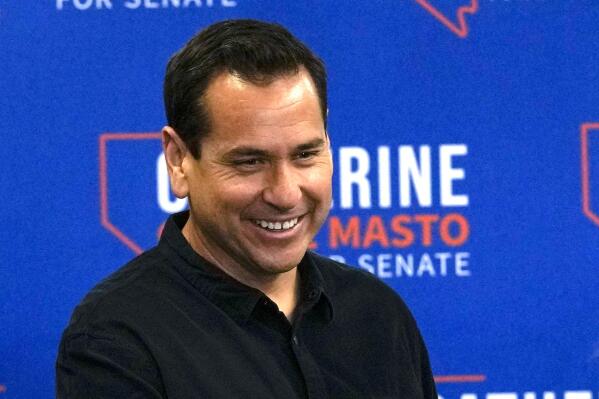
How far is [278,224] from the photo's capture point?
1.44m

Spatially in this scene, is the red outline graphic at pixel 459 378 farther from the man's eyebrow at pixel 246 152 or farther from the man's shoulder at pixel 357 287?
the man's eyebrow at pixel 246 152

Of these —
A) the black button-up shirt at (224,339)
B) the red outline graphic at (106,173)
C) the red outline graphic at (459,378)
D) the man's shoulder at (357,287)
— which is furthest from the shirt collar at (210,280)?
the red outline graphic at (459,378)

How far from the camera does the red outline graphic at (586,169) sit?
2287 millimetres

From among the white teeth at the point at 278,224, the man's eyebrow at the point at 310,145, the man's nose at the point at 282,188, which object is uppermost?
the man's eyebrow at the point at 310,145

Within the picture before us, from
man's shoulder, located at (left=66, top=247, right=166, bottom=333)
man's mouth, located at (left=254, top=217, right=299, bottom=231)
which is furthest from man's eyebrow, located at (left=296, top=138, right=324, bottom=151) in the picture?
man's shoulder, located at (left=66, top=247, right=166, bottom=333)

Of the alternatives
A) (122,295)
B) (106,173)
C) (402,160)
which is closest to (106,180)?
(106,173)

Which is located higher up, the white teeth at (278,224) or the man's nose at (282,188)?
the man's nose at (282,188)

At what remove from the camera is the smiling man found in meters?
1.35

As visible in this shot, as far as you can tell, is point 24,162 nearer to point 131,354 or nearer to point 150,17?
point 150,17

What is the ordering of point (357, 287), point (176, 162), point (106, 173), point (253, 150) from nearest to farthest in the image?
point (253, 150) < point (176, 162) < point (357, 287) < point (106, 173)

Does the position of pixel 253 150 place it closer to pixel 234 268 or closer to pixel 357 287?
pixel 234 268

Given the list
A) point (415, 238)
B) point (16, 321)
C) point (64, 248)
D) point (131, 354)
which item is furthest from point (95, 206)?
point (131, 354)

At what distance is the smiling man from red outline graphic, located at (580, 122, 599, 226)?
88 centimetres

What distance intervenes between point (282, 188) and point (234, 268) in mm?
151
